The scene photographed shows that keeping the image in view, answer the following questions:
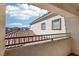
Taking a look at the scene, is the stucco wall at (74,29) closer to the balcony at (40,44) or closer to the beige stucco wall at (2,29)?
the balcony at (40,44)

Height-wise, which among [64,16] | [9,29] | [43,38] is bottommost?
[43,38]

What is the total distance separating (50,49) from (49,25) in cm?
29

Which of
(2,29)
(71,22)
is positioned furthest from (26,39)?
(71,22)

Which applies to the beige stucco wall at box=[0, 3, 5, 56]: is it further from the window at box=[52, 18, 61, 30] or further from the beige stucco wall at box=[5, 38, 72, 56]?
the window at box=[52, 18, 61, 30]

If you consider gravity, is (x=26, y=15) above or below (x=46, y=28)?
above

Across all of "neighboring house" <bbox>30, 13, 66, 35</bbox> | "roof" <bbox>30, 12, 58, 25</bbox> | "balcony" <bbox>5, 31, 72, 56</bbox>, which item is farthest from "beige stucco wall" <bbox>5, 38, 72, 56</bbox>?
"roof" <bbox>30, 12, 58, 25</bbox>

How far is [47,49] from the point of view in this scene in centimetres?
151

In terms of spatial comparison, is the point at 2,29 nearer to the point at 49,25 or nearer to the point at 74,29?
the point at 49,25

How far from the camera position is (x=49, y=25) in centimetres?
151

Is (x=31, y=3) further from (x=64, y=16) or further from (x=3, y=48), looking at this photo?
(x=3, y=48)

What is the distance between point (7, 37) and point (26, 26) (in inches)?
10.2

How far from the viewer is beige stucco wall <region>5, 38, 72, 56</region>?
148cm

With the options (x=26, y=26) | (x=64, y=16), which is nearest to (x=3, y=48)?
(x=26, y=26)

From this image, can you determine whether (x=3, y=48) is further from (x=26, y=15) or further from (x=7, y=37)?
(x=26, y=15)
